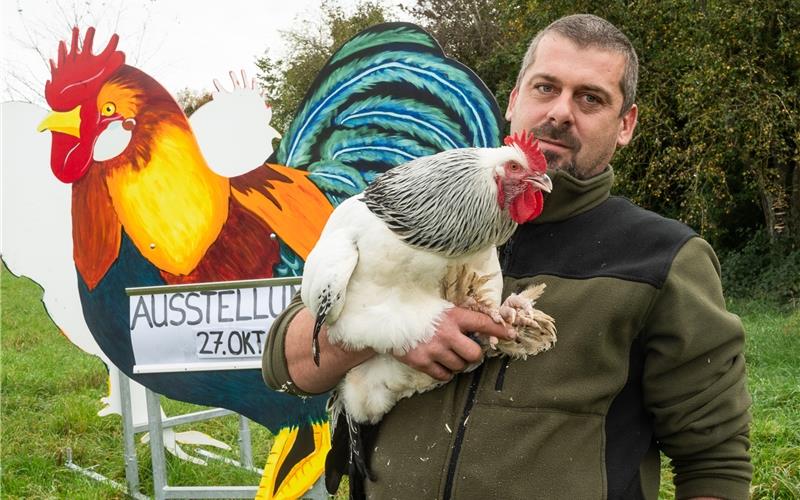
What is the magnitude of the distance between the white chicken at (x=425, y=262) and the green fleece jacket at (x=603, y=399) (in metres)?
0.09

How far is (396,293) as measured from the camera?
1.76 meters

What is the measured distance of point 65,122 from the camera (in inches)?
161

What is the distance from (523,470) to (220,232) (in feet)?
8.54

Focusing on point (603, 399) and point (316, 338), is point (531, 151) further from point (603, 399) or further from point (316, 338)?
point (316, 338)

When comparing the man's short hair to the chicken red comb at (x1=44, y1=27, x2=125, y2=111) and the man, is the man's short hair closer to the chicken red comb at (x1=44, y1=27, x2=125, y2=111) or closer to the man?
the man

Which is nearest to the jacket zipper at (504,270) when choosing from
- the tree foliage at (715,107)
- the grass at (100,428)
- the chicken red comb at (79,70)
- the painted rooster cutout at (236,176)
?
the painted rooster cutout at (236,176)

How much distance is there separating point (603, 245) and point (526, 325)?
13.3 inches

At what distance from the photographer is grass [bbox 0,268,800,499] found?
4520 millimetres

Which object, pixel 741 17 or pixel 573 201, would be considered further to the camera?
pixel 741 17

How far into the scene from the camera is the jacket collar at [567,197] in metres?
1.91

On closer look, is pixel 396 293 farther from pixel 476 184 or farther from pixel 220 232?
pixel 220 232

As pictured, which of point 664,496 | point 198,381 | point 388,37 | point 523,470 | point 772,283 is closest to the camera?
point 523,470

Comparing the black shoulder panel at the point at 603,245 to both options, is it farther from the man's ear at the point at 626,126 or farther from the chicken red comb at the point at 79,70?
the chicken red comb at the point at 79,70

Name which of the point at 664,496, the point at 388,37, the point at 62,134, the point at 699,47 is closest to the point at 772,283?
the point at 699,47
